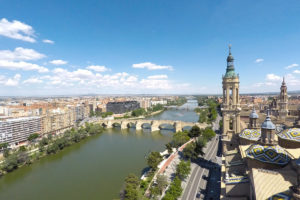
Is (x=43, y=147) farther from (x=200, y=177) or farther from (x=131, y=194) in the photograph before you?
(x=200, y=177)

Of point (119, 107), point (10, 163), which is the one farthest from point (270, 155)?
point (119, 107)

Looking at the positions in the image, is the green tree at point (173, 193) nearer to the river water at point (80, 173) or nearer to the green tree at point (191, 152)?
the river water at point (80, 173)

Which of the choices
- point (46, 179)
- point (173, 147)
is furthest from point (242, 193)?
point (46, 179)

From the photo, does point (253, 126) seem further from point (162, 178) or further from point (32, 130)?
point (32, 130)

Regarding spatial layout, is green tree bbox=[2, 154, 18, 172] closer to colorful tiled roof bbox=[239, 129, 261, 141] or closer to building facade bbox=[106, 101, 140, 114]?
colorful tiled roof bbox=[239, 129, 261, 141]

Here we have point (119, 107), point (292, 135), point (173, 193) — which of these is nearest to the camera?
point (292, 135)
